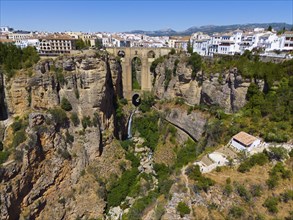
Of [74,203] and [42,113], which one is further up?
[42,113]

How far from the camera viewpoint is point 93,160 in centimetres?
3584

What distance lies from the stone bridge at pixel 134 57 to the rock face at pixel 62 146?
1079cm

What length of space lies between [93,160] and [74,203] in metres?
6.29

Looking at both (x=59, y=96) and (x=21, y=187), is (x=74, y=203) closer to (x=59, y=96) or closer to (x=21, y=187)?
(x=21, y=187)

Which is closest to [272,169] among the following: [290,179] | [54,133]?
[290,179]

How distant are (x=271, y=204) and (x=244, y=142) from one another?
712cm

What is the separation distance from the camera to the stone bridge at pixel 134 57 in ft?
158

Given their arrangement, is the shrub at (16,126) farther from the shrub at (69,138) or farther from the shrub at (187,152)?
the shrub at (187,152)

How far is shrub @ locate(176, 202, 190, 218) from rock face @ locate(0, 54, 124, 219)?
1734 centimetres

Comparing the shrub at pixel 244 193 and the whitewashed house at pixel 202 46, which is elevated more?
the whitewashed house at pixel 202 46

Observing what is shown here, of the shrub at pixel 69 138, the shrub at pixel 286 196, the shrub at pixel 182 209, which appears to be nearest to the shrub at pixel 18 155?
the shrub at pixel 69 138

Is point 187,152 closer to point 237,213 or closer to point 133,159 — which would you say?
point 133,159

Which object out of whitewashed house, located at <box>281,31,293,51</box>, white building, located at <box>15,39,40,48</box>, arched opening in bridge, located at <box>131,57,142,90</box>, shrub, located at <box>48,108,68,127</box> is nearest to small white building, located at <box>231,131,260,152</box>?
shrub, located at <box>48,108,68,127</box>

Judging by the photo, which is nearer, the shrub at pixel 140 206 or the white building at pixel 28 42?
the shrub at pixel 140 206
